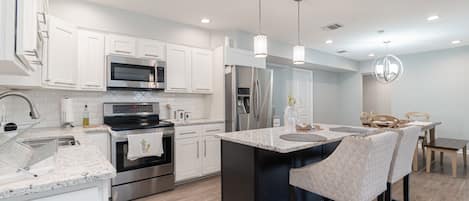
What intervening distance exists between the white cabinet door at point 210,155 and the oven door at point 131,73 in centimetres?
118

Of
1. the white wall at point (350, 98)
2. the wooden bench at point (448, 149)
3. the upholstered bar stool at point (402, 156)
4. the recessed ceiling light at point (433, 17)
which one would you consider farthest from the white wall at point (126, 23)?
the white wall at point (350, 98)

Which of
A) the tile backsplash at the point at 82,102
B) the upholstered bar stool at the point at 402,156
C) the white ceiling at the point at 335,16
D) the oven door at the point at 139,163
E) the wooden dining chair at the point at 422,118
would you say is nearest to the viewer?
the upholstered bar stool at the point at 402,156

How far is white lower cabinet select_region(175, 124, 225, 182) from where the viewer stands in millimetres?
3432

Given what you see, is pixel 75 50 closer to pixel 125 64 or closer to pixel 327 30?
pixel 125 64

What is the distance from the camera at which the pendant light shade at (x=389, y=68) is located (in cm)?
435

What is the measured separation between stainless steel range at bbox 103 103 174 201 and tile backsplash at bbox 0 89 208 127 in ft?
0.41

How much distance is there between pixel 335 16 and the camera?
355cm

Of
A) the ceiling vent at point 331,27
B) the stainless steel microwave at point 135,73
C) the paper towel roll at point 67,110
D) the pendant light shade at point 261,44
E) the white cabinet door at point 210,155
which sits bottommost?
the white cabinet door at point 210,155

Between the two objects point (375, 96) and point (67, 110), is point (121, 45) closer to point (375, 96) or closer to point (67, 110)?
point (67, 110)

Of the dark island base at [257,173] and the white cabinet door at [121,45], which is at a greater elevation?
the white cabinet door at [121,45]

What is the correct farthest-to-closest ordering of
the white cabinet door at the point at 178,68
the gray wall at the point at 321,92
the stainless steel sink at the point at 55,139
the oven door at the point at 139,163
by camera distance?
the gray wall at the point at 321,92 → the white cabinet door at the point at 178,68 → the oven door at the point at 139,163 → the stainless steel sink at the point at 55,139

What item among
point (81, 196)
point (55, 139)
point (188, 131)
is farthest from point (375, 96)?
point (81, 196)

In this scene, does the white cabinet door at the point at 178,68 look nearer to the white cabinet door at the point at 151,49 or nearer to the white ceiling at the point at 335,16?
the white cabinet door at the point at 151,49

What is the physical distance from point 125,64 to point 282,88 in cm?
406
